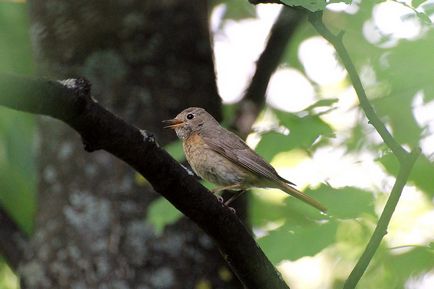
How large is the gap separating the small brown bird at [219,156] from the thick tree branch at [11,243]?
1.08 meters

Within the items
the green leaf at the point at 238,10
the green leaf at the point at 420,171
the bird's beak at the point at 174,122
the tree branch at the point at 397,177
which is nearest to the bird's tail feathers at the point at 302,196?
the green leaf at the point at 420,171

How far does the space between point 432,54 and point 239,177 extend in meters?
1.87

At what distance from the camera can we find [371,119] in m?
2.87

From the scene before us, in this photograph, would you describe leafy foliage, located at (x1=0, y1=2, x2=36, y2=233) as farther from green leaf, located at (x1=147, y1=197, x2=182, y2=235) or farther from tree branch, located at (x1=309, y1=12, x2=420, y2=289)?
tree branch, located at (x1=309, y1=12, x2=420, y2=289)

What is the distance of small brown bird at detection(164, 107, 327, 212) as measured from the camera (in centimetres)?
414

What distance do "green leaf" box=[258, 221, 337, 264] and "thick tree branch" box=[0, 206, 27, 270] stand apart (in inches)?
74.6

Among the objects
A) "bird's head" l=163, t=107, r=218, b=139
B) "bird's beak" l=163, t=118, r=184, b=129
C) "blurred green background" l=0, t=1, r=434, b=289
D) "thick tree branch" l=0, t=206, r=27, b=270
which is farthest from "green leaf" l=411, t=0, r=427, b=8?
"thick tree branch" l=0, t=206, r=27, b=270

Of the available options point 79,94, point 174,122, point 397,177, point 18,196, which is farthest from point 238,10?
point 79,94

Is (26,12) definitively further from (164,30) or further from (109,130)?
(109,130)

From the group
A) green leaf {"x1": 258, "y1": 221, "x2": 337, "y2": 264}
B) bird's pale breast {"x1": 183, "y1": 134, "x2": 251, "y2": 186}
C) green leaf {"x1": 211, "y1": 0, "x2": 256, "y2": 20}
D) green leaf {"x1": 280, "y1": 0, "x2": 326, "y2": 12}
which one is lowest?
green leaf {"x1": 258, "y1": 221, "x2": 337, "y2": 264}

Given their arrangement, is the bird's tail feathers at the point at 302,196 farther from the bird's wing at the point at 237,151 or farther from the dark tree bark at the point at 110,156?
the dark tree bark at the point at 110,156

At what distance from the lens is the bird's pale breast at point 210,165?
4277mm

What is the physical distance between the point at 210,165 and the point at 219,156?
7cm

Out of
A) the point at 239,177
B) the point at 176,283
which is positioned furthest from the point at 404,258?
the point at 176,283
